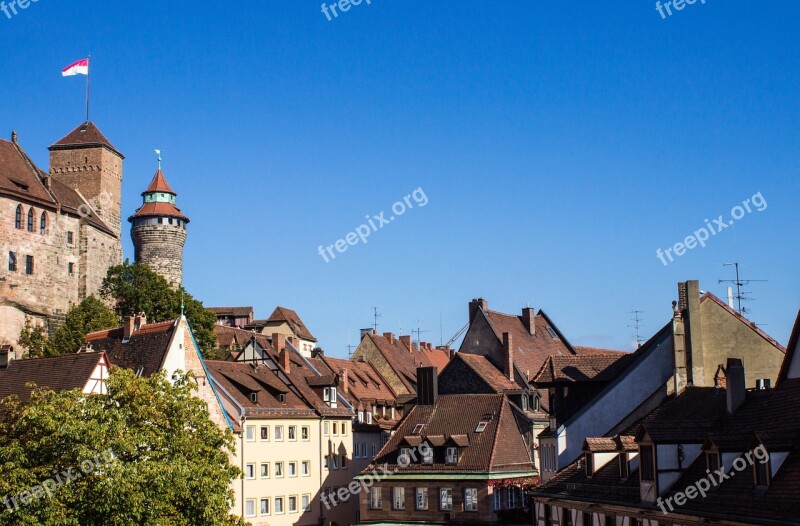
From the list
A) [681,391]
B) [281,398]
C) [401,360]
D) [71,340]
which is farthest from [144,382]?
[401,360]

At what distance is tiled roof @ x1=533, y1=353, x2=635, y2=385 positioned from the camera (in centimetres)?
4409

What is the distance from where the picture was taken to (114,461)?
113 feet

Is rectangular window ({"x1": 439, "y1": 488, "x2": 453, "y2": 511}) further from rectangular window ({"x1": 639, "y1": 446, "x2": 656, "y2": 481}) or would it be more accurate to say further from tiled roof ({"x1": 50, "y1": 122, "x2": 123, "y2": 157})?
tiled roof ({"x1": 50, "y1": 122, "x2": 123, "y2": 157})

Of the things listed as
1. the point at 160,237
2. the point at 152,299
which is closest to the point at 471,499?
the point at 152,299

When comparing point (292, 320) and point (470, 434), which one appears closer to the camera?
point (470, 434)

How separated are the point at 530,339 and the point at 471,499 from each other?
2284 cm

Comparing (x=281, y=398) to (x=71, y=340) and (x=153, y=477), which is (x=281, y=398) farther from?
(x=153, y=477)

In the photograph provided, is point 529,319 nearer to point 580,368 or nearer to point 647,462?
point 580,368

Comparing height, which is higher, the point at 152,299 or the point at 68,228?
the point at 68,228

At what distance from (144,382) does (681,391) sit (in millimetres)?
18095

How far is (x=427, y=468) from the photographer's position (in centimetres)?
5481

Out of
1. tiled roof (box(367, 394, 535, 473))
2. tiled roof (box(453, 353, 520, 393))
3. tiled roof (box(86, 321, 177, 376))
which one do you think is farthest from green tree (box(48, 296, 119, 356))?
tiled roof (box(367, 394, 535, 473))

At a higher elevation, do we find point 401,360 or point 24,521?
point 401,360

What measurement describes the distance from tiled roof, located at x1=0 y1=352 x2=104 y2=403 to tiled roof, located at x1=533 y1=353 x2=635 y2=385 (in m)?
18.8
